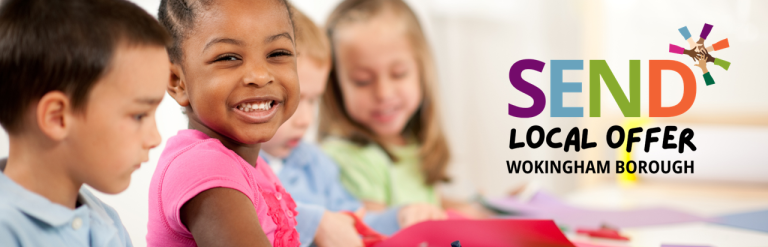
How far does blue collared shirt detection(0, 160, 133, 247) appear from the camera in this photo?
34cm

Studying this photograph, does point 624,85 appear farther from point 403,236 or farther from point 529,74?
point 529,74

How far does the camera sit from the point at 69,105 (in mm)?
336

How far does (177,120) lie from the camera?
1.66 ft

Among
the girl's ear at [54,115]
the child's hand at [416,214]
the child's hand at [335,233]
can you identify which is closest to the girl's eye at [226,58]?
the girl's ear at [54,115]

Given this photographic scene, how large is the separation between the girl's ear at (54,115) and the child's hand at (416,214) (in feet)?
1.80

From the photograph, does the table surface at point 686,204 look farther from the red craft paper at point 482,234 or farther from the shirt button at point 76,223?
the shirt button at point 76,223

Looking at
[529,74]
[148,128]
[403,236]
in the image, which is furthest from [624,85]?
[529,74]

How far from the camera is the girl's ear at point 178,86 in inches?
17.7

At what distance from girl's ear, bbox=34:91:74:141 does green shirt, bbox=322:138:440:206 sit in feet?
2.50

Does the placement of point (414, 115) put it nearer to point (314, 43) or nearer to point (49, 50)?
point (314, 43)

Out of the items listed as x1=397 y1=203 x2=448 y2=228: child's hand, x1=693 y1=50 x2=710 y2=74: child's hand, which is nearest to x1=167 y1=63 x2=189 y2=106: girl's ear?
x1=397 y1=203 x2=448 y2=228: child's hand

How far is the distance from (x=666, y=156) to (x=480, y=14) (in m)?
0.98

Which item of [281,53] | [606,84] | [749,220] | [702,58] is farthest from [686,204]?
[281,53]

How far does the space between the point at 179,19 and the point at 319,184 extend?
1.79 feet
